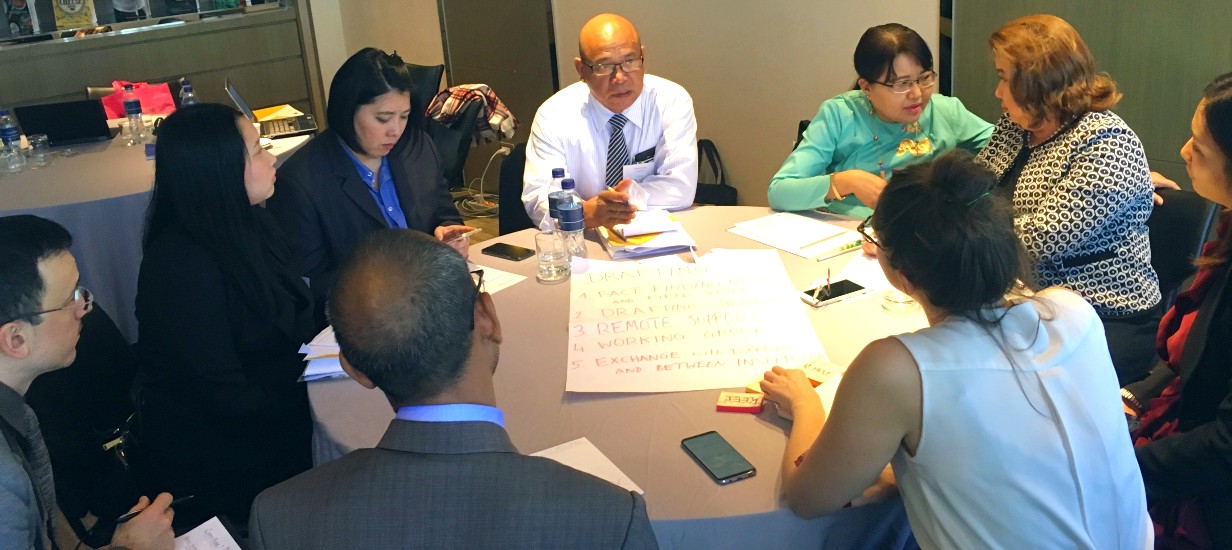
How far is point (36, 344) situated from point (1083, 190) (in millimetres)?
2158

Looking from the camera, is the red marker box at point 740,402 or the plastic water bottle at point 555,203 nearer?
the red marker box at point 740,402

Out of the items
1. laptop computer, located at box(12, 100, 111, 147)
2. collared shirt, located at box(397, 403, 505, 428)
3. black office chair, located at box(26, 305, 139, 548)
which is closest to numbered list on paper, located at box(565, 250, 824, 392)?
collared shirt, located at box(397, 403, 505, 428)

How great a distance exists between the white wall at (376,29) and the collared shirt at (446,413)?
16.4 feet

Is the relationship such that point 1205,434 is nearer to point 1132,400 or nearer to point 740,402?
point 1132,400

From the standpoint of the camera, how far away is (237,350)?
2.14m

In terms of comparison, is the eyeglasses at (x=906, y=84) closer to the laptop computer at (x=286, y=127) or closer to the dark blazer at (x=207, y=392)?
the dark blazer at (x=207, y=392)

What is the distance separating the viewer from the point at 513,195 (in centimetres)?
311

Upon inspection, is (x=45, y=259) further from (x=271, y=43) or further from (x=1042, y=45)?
(x=271, y=43)

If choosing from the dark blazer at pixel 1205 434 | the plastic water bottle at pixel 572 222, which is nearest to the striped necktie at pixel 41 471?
the plastic water bottle at pixel 572 222

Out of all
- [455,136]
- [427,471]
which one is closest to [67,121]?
[455,136]

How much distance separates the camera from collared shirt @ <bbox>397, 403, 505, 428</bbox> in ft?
3.93

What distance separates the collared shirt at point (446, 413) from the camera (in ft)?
3.93

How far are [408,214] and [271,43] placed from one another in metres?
4.02

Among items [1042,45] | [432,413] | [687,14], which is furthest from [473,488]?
[687,14]
